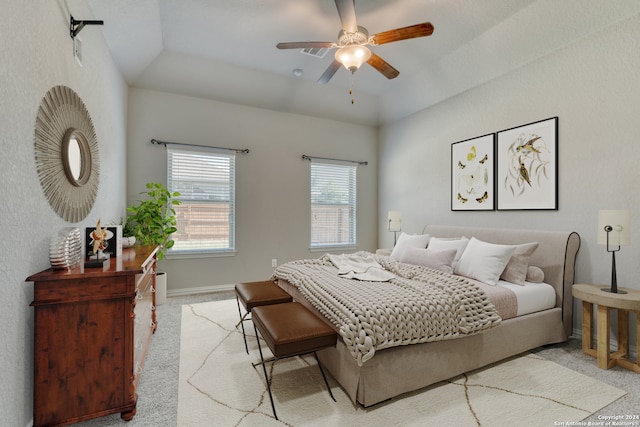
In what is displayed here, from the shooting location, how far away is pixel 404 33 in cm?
243

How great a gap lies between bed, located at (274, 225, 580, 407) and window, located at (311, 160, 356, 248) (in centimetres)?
224

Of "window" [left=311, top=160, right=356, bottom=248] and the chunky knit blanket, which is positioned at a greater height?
"window" [left=311, top=160, right=356, bottom=248]

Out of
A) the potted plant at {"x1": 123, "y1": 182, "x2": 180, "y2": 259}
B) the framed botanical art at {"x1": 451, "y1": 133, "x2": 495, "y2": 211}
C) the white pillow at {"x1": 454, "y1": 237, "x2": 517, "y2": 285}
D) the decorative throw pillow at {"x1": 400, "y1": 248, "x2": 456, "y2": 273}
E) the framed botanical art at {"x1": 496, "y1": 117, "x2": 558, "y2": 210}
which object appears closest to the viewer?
the white pillow at {"x1": 454, "y1": 237, "x2": 517, "y2": 285}

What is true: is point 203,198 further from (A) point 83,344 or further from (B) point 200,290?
(A) point 83,344

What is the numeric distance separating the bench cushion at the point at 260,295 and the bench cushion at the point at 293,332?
1.46ft

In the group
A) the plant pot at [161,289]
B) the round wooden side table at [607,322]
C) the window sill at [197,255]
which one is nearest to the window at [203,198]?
the window sill at [197,255]

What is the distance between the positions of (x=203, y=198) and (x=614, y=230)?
184 inches

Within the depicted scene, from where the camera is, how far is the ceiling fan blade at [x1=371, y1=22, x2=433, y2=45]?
2.34 meters

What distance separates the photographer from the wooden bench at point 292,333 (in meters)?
1.78

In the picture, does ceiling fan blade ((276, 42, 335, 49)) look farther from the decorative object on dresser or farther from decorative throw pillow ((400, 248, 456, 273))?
decorative throw pillow ((400, 248, 456, 273))

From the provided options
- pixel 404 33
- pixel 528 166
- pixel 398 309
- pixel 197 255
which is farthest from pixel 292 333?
pixel 528 166

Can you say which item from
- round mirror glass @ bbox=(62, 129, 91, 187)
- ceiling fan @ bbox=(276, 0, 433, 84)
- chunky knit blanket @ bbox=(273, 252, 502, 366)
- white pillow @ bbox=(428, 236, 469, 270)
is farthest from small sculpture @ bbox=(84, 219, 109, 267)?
white pillow @ bbox=(428, 236, 469, 270)

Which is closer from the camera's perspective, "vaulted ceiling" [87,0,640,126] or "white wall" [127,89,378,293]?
"vaulted ceiling" [87,0,640,126]

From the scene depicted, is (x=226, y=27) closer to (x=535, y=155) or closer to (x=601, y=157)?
(x=535, y=155)
